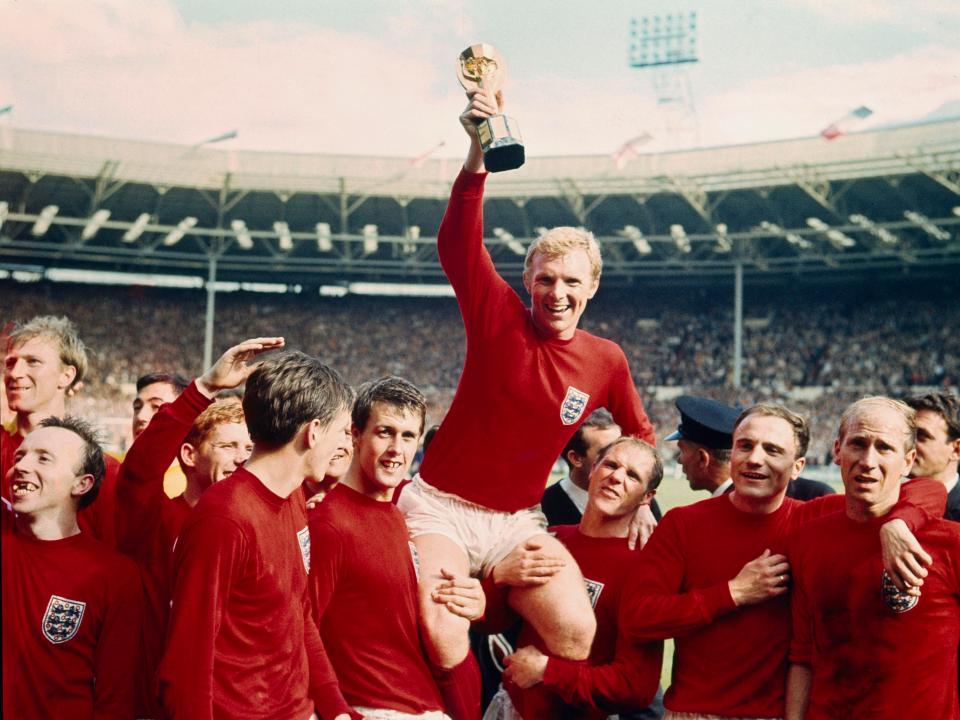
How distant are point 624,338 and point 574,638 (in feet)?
102

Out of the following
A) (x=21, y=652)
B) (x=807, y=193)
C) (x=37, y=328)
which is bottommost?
(x=21, y=652)

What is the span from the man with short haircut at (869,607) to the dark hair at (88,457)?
239 cm

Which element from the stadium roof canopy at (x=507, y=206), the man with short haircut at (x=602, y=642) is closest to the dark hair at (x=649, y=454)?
the man with short haircut at (x=602, y=642)

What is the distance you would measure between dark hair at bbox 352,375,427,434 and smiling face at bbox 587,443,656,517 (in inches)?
32.4

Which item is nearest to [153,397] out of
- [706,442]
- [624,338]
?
[706,442]

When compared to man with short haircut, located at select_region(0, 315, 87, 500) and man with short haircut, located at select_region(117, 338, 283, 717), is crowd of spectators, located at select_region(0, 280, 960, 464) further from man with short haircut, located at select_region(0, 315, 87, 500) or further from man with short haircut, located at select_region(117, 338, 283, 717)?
man with short haircut, located at select_region(117, 338, 283, 717)

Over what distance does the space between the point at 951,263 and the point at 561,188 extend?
42.3 ft

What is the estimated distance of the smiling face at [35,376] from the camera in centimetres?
354

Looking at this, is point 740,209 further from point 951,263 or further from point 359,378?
point 359,378

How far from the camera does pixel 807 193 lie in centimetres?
2767

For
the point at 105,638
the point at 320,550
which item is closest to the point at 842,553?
the point at 320,550

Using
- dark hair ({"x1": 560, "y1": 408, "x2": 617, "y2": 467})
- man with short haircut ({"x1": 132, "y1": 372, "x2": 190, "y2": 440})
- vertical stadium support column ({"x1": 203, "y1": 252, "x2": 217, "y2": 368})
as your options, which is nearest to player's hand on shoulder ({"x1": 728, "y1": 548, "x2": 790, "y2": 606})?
dark hair ({"x1": 560, "y1": 408, "x2": 617, "y2": 467})

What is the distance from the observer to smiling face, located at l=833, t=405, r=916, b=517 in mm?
3135

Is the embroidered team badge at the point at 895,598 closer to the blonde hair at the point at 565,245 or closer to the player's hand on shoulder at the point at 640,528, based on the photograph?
the player's hand on shoulder at the point at 640,528
